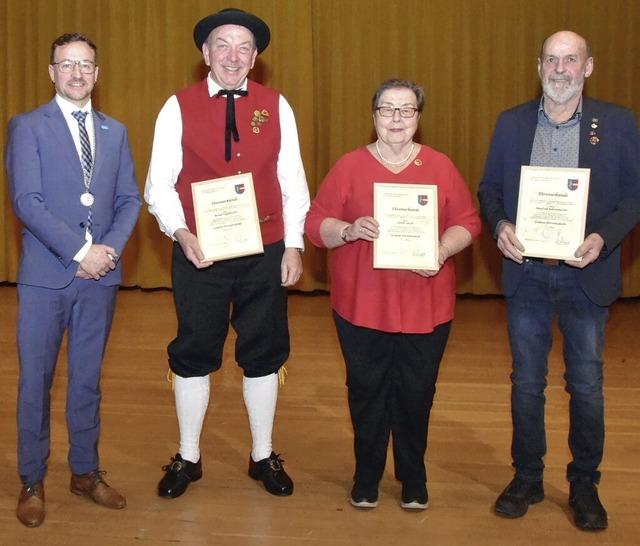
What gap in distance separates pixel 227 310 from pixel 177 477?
2.15ft

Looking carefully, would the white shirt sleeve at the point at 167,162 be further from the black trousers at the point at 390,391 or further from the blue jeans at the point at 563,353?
the blue jeans at the point at 563,353

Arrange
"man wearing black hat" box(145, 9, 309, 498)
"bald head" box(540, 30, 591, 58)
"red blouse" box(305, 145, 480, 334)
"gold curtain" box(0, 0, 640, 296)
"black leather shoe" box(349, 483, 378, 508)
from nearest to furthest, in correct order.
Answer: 1. "bald head" box(540, 30, 591, 58)
2. "red blouse" box(305, 145, 480, 334)
3. "man wearing black hat" box(145, 9, 309, 498)
4. "black leather shoe" box(349, 483, 378, 508)
5. "gold curtain" box(0, 0, 640, 296)

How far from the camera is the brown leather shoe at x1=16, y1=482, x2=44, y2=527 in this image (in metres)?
2.95

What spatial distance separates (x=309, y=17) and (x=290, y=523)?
215 inches

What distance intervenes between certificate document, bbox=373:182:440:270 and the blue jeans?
0.37 metres

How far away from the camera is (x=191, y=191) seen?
3.01m

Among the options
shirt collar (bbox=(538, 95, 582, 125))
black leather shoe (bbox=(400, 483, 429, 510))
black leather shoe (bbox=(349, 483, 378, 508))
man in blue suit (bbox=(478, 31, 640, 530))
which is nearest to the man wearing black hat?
black leather shoe (bbox=(349, 483, 378, 508))

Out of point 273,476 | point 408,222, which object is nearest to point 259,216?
point 408,222

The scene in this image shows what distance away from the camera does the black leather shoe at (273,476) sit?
3237mm

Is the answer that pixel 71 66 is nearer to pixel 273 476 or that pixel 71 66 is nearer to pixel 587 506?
pixel 273 476

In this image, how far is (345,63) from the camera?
7.59 m

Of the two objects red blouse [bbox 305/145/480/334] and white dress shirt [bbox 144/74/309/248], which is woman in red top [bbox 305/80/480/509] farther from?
white dress shirt [bbox 144/74/309/248]

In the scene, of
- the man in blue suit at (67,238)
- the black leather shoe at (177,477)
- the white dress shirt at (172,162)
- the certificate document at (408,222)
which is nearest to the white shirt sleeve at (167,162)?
the white dress shirt at (172,162)

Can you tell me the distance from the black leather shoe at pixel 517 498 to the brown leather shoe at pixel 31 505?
1575mm
